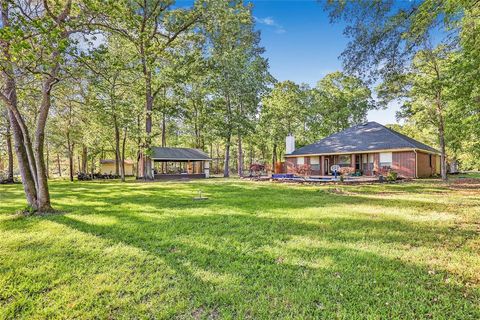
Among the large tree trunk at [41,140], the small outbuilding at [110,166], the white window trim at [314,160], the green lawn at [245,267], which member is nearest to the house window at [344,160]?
the white window trim at [314,160]

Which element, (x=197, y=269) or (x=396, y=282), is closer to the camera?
(x=396, y=282)

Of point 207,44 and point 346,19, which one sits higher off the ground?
point 207,44

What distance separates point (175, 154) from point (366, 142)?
62.3ft

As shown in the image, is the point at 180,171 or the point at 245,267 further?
the point at 180,171

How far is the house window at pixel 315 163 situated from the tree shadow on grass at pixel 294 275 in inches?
748

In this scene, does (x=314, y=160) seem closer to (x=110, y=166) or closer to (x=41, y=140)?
(x=41, y=140)

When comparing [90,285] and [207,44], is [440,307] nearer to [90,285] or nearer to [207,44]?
[90,285]

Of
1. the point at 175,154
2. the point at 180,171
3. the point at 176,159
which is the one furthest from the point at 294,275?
the point at 180,171

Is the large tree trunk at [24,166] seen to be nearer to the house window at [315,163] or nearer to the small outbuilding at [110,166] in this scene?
the house window at [315,163]

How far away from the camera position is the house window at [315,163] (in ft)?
78.3

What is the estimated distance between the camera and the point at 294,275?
3.24 metres

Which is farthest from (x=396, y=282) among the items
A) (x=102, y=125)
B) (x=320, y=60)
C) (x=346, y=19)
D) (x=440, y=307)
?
(x=102, y=125)

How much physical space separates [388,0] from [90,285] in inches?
313

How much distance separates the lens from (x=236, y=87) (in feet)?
82.1
